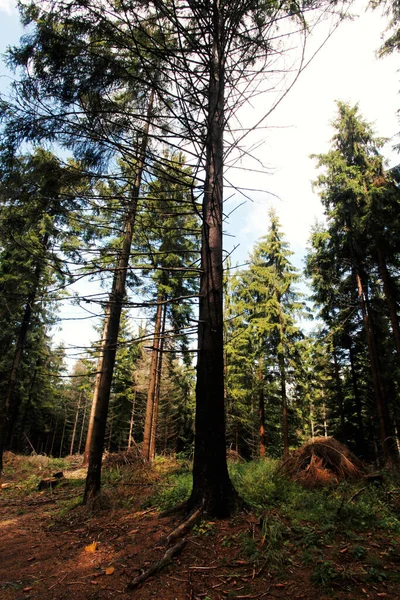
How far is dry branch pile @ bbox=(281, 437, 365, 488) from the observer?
601 centimetres

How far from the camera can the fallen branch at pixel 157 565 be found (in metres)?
2.49

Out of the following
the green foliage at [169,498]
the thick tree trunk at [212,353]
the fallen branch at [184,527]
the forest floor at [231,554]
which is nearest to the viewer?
the forest floor at [231,554]

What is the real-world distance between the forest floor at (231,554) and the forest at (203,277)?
0.10 feet

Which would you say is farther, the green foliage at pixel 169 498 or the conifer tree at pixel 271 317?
the conifer tree at pixel 271 317

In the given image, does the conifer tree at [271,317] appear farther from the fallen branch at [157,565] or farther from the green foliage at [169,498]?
the fallen branch at [157,565]

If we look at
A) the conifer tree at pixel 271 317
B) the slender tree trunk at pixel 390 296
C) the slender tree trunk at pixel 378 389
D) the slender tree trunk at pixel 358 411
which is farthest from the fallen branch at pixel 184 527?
the slender tree trunk at pixel 358 411

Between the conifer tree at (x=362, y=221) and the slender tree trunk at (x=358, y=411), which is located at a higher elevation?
the conifer tree at (x=362, y=221)

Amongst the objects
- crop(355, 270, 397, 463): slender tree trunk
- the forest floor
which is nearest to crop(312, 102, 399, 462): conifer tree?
crop(355, 270, 397, 463): slender tree trunk

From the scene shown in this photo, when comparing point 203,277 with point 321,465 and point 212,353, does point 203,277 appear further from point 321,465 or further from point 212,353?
point 321,465

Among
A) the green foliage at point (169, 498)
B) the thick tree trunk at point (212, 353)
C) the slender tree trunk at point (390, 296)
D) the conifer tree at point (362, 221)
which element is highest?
the conifer tree at point (362, 221)

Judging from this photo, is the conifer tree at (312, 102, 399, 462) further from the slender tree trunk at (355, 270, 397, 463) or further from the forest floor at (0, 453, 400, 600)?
the forest floor at (0, 453, 400, 600)

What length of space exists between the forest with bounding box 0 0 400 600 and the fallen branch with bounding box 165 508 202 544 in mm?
21

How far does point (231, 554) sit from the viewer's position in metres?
2.77

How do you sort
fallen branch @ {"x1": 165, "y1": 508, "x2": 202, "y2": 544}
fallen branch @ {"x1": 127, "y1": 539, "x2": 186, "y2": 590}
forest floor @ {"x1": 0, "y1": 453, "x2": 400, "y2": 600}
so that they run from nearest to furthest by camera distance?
forest floor @ {"x1": 0, "y1": 453, "x2": 400, "y2": 600} → fallen branch @ {"x1": 127, "y1": 539, "x2": 186, "y2": 590} → fallen branch @ {"x1": 165, "y1": 508, "x2": 202, "y2": 544}
